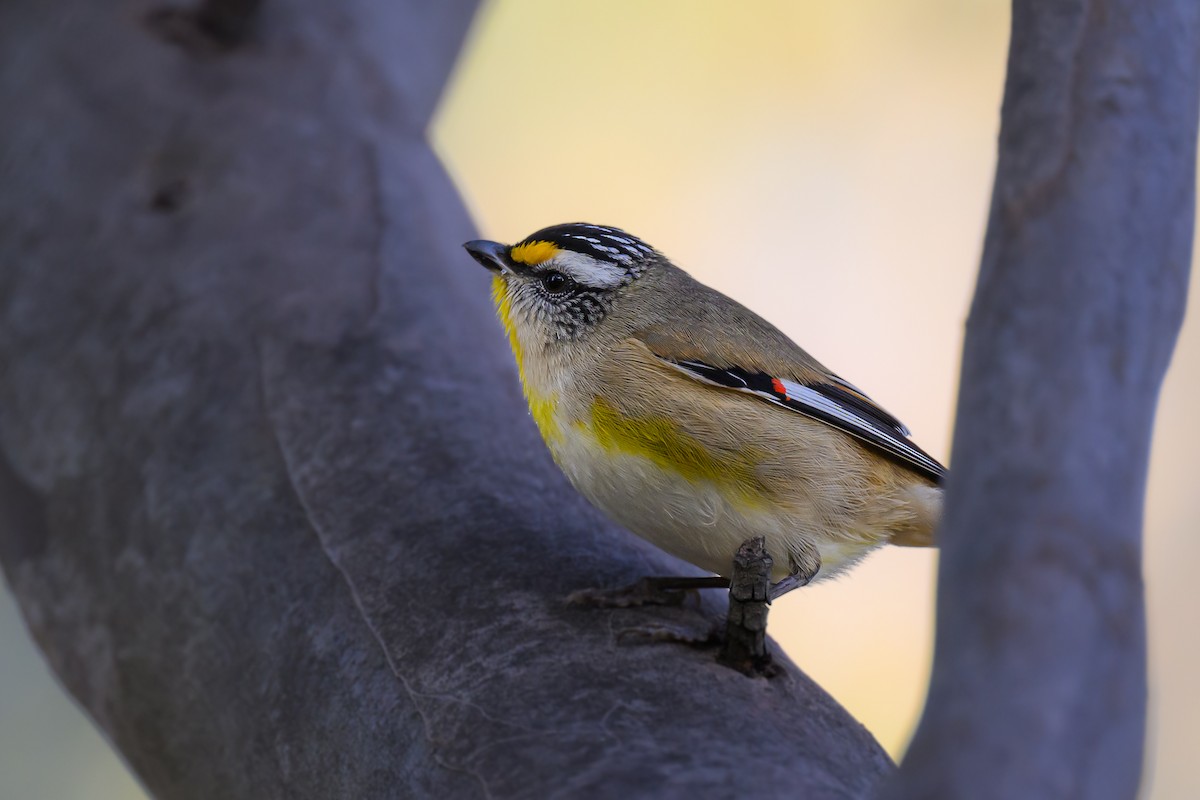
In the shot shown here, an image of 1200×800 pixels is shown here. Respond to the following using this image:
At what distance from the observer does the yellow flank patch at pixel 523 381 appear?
2.46 meters

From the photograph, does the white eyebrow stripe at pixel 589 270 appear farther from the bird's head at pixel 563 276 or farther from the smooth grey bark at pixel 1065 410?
the smooth grey bark at pixel 1065 410

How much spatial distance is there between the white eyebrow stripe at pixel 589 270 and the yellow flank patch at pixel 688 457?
506 millimetres

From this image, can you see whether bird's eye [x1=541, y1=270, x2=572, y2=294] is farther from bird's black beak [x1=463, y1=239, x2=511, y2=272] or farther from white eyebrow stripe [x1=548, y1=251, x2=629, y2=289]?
bird's black beak [x1=463, y1=239, x2=511, y2=272]

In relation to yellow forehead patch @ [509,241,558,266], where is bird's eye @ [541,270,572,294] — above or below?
below

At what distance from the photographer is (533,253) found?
2791mm

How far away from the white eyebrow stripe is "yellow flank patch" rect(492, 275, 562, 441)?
17 centimetres

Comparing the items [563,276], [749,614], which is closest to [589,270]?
[563,276]

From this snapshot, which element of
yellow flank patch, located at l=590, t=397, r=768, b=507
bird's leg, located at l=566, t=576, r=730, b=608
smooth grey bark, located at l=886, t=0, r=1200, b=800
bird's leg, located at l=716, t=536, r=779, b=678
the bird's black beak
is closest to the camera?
smooth grey bark, located at l=886, t=0, r=1200, b=800

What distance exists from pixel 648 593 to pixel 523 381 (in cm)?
71

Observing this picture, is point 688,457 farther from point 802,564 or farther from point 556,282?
point 556,282

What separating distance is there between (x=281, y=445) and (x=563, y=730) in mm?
1067

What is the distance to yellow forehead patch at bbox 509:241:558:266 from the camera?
277cm

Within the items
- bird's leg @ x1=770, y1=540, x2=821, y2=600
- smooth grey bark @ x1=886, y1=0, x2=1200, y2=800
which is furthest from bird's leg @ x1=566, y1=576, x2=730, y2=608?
smooth grey bark @ x1=886, y1=0, x2=1200, y2=800

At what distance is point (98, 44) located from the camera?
3.33m
